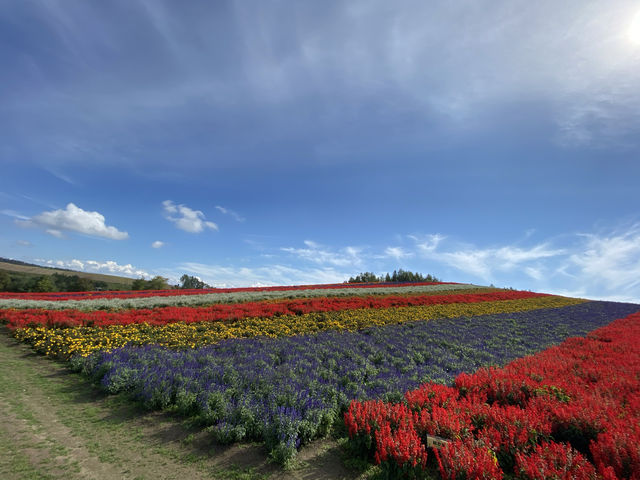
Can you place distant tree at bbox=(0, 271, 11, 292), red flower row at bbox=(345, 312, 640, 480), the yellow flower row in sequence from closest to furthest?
1. red flower row at bbox=(345, 312, 640, 480)
2. the yellow flower row
3. distant tree at bbox=(0, 271, 11, 292)

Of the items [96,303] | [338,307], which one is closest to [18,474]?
[338,307]

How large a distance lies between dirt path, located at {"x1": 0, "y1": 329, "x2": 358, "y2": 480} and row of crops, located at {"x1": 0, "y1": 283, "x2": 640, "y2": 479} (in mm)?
272

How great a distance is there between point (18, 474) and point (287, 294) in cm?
2137

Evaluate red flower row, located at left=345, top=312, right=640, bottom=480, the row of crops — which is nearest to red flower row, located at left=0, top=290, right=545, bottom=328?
the row of crops

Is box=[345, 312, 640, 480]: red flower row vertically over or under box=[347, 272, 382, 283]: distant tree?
under

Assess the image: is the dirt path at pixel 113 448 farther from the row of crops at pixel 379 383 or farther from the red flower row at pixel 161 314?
the red flower row at pixel 161 314

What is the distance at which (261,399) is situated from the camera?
5.61m

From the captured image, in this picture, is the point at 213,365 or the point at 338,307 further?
the point at 338,307

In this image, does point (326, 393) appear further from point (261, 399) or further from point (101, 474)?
point (101, 474)

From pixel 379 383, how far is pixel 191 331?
314 inches

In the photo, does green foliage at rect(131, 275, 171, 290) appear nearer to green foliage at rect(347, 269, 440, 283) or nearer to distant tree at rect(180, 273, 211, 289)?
distant tree at rect(180, 273, 211, 289)

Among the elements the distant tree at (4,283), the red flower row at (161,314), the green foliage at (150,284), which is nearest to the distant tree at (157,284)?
the green foliage at (150,284)

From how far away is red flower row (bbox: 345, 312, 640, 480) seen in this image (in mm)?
3451

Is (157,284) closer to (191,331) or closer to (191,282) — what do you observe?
(191,282)
